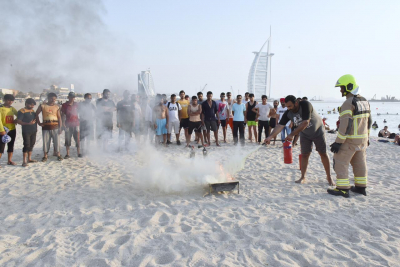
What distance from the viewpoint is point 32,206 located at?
4.26 meters

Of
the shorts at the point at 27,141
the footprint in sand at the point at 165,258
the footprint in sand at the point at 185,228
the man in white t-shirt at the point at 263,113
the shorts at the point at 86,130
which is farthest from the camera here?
the man in white t-shirt at the point at 263,113

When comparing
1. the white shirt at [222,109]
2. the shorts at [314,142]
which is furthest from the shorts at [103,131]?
the shorts at [314,142]

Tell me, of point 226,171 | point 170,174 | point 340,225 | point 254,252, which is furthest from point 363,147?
point 170,174

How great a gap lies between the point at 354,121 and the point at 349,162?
77cm

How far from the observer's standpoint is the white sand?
2883mm

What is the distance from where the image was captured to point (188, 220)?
147 inches

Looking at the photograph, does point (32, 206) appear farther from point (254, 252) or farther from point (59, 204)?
point (254, 252)

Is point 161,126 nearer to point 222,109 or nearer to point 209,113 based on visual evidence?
point 209,113

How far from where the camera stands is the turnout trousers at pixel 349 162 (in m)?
4.53

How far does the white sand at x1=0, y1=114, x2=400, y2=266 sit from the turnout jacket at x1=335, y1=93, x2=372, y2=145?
3.57ft

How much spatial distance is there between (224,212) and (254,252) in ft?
3.57

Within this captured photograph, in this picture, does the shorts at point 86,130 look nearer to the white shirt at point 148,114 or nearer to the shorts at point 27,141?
the shorts at point 27,141

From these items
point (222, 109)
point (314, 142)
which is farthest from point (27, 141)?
point (314, 142)

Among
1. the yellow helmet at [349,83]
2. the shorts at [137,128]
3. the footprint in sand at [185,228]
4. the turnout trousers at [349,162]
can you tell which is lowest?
the footprint in sand at [185,228]
